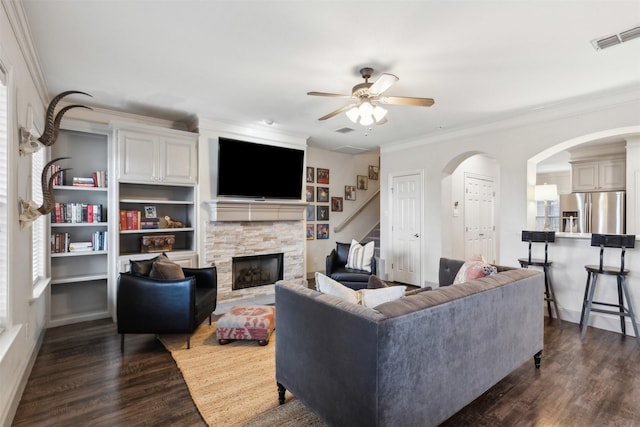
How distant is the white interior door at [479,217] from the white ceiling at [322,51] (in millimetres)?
2039

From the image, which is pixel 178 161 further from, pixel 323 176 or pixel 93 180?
pixel 323 176

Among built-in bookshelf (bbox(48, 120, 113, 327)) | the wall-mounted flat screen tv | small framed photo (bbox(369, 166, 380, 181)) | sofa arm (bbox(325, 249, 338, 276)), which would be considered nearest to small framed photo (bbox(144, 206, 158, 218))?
built-in bookshelf (bbox(48, 120, 113, 327))

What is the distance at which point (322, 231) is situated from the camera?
20.4 ft

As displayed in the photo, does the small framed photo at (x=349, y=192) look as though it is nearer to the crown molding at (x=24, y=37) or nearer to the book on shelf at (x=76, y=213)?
the book on shelf at (x=76, y=213)

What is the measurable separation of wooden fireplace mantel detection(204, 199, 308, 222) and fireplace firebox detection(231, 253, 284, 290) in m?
0.61

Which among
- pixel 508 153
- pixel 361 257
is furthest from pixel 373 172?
pixel 508 153

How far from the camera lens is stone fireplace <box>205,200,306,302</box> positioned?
437cm

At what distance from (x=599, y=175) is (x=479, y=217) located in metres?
2.16

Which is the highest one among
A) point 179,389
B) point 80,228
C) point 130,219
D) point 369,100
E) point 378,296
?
point 369,100

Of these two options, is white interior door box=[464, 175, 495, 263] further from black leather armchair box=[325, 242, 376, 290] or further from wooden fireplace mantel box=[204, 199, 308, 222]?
wooden fireplace mantel box=[204, 199, 308, 222]

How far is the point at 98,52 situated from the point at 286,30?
1.60 meters

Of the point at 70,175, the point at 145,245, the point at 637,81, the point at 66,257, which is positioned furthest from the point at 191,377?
the point at 637,81

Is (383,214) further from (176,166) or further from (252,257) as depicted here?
(176,166)

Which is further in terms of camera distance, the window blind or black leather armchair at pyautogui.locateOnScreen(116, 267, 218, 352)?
the window blind
